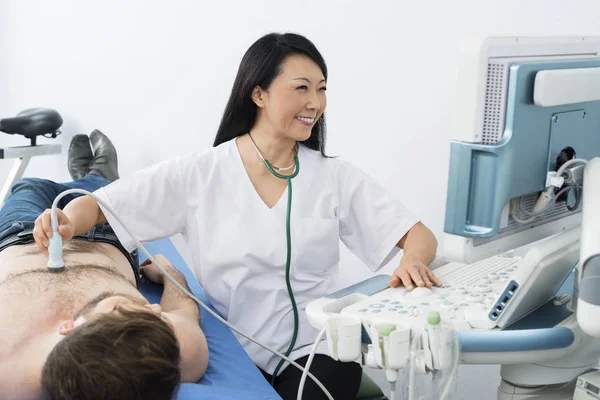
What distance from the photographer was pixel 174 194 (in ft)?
6.50

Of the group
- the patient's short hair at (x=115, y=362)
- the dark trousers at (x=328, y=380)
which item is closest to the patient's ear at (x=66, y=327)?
the patient's short hair at (x=115, y=362)

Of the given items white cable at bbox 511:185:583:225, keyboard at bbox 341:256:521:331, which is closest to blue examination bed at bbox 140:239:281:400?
keyboard at bbox 341:256:521:331

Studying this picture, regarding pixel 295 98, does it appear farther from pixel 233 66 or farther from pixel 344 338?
pixel 233 66

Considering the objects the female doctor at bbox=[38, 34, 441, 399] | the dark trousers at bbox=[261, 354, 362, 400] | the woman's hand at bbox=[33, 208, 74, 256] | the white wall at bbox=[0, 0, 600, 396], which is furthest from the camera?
the white wall at bbox=[0, 0, 600, 396]

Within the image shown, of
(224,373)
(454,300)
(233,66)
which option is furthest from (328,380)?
(233,66)

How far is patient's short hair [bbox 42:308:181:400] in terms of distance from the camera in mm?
1240

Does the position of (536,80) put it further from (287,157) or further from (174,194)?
(174,194)

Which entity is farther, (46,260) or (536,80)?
(46,260)

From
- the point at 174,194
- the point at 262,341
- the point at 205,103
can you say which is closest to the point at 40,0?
the point at 205,103

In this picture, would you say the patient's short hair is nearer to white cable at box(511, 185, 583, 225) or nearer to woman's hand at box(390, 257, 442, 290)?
woman's hand at box(390, 257, 442, 290)

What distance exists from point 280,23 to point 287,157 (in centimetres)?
114

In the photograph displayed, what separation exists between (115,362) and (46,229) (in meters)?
0.50

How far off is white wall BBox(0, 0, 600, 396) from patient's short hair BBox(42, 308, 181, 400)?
141 cm

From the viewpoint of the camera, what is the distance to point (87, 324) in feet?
4.33
